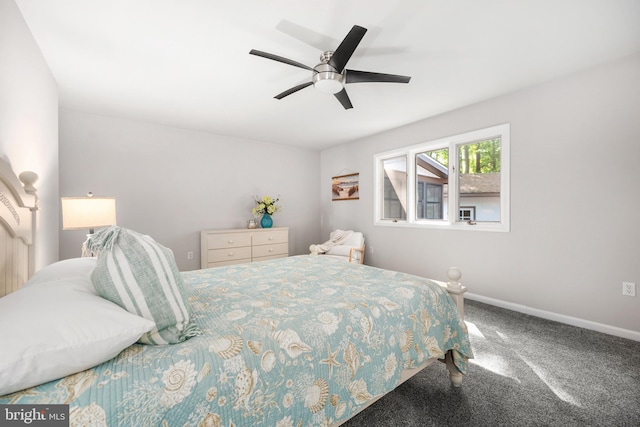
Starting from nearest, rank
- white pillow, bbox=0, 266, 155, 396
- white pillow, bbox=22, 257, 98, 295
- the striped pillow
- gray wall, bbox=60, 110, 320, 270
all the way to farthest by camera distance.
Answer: white pillow, bbox=0, 266, 155, 396, the striped pillow, white pillow, bbox=22, 257, 98, 295, gray wall, bbox=60, 110, 320, 270

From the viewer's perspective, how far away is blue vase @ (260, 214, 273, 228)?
4816mm

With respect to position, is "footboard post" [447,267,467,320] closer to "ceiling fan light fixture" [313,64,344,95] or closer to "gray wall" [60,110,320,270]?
"ceiling fan light fixture" [313,64,344,95]

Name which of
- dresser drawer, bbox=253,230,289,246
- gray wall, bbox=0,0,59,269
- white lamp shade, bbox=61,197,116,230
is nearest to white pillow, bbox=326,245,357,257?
dresser drawer, bbox=253,230,289,246

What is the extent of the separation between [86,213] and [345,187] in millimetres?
3929

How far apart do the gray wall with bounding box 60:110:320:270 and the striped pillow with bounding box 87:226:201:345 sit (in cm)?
328

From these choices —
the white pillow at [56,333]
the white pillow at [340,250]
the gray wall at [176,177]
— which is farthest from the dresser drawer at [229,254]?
the white pillow at [56,333]

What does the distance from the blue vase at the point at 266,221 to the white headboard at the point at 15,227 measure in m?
3.20

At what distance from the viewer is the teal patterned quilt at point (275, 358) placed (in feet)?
2.59

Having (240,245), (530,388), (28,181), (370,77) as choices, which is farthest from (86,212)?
(530,388)

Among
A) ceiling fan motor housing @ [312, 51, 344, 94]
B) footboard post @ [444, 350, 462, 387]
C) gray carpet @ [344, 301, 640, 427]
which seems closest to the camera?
gray carpet @ [344, 301, 640, 427]

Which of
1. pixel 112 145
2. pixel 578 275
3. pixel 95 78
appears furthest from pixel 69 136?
pixel 578 275

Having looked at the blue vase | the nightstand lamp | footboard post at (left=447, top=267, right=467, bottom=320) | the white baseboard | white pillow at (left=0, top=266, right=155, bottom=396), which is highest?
the nightstand lamp

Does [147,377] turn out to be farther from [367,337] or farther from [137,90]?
[137,90]

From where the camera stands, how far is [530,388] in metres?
1.76
